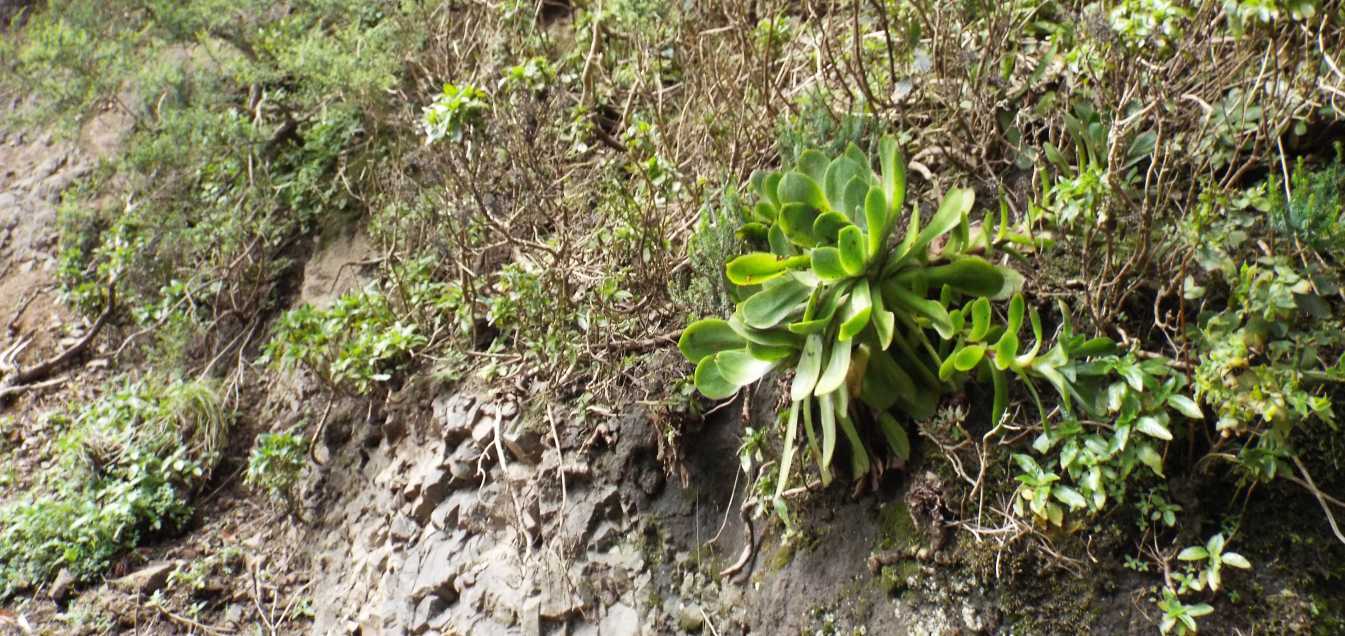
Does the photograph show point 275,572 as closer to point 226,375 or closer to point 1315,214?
point 226,375

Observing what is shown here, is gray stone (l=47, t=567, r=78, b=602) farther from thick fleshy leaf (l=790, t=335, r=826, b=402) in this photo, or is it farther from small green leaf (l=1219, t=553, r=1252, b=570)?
small green leaf (l=1219, t=553, r=1252, b=570)

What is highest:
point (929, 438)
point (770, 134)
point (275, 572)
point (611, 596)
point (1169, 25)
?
point (1169, 25)

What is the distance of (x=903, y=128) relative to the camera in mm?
3402

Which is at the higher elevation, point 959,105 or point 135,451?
point 959,105

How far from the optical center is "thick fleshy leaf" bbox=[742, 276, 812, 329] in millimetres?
2695

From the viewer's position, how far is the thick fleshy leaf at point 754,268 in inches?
110

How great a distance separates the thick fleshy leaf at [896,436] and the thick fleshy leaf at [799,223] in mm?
561

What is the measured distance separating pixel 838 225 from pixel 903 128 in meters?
0.89

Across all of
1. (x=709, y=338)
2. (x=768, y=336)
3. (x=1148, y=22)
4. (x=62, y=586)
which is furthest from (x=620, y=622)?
(x=62, y=586)

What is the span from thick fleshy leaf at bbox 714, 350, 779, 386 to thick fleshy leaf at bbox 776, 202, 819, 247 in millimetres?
372

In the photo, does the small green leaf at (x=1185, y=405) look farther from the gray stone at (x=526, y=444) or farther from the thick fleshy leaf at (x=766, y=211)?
the gray stone at (x=526, y=444)

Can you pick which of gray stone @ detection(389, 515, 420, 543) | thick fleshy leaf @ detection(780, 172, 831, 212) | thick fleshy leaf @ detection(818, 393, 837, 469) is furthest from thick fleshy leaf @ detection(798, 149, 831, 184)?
gray stone @ detection(389, 515, 420, 543)

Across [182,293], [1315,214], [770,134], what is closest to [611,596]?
[770,134]

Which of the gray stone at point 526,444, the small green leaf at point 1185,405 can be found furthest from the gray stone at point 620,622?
the small green leaf at point 1185,405
